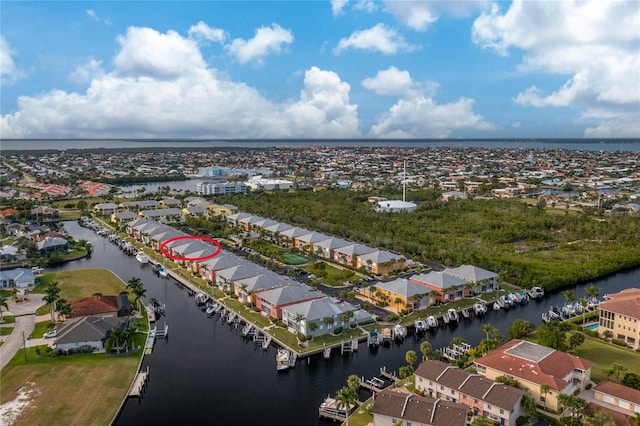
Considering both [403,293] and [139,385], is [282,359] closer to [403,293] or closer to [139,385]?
[139,385]

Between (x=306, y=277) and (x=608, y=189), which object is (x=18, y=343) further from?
(x=608, y=189)

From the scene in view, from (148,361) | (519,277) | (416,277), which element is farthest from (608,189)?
(148,361)

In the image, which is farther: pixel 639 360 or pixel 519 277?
pixel 519 277

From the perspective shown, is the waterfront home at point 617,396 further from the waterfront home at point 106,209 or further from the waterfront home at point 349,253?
the waterfront home at point 106,209

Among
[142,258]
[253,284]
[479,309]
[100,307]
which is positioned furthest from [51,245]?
[479,309]

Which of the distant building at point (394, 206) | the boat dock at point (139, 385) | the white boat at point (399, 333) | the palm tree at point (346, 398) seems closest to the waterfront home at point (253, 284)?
the white boat at point (399, 333)
